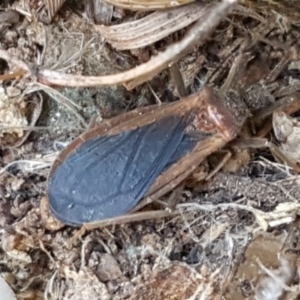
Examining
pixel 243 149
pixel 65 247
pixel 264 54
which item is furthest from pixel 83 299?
pixel 264 54
